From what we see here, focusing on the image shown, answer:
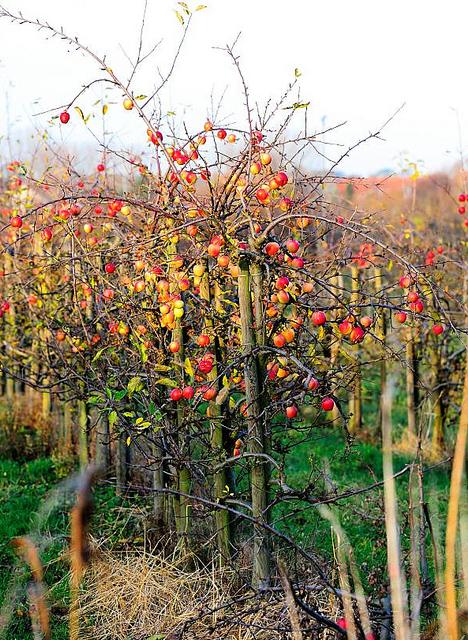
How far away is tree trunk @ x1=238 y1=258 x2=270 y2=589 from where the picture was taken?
3.11 m

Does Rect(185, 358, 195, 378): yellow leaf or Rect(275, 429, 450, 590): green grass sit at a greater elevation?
Rect(185, 358, 195, 378): yellow leaf

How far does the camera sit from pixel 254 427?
315 cm

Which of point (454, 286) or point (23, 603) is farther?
point (454, 286)

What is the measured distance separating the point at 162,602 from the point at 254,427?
34.5 inches

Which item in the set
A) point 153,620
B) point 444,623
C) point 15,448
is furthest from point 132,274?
point 15,448

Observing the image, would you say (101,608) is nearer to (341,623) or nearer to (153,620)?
(153,620)

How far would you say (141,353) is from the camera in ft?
11.7

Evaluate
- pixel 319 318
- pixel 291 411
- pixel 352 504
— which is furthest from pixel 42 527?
pixel 319 318

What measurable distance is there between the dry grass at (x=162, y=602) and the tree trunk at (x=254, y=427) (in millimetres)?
155

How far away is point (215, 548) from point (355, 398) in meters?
3.68

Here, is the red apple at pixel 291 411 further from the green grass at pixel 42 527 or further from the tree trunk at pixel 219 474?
the green grass at pixel 42 527

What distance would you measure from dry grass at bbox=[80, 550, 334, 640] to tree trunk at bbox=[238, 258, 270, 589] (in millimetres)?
155

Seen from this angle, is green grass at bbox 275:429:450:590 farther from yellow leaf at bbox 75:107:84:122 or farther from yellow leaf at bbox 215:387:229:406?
yellow leaf at bbox 75:107:84:122

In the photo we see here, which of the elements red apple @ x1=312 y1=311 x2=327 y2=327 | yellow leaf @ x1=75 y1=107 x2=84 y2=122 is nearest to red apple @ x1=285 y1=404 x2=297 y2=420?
red apple @ x1=312 y1=311 x2=327 y2=327
